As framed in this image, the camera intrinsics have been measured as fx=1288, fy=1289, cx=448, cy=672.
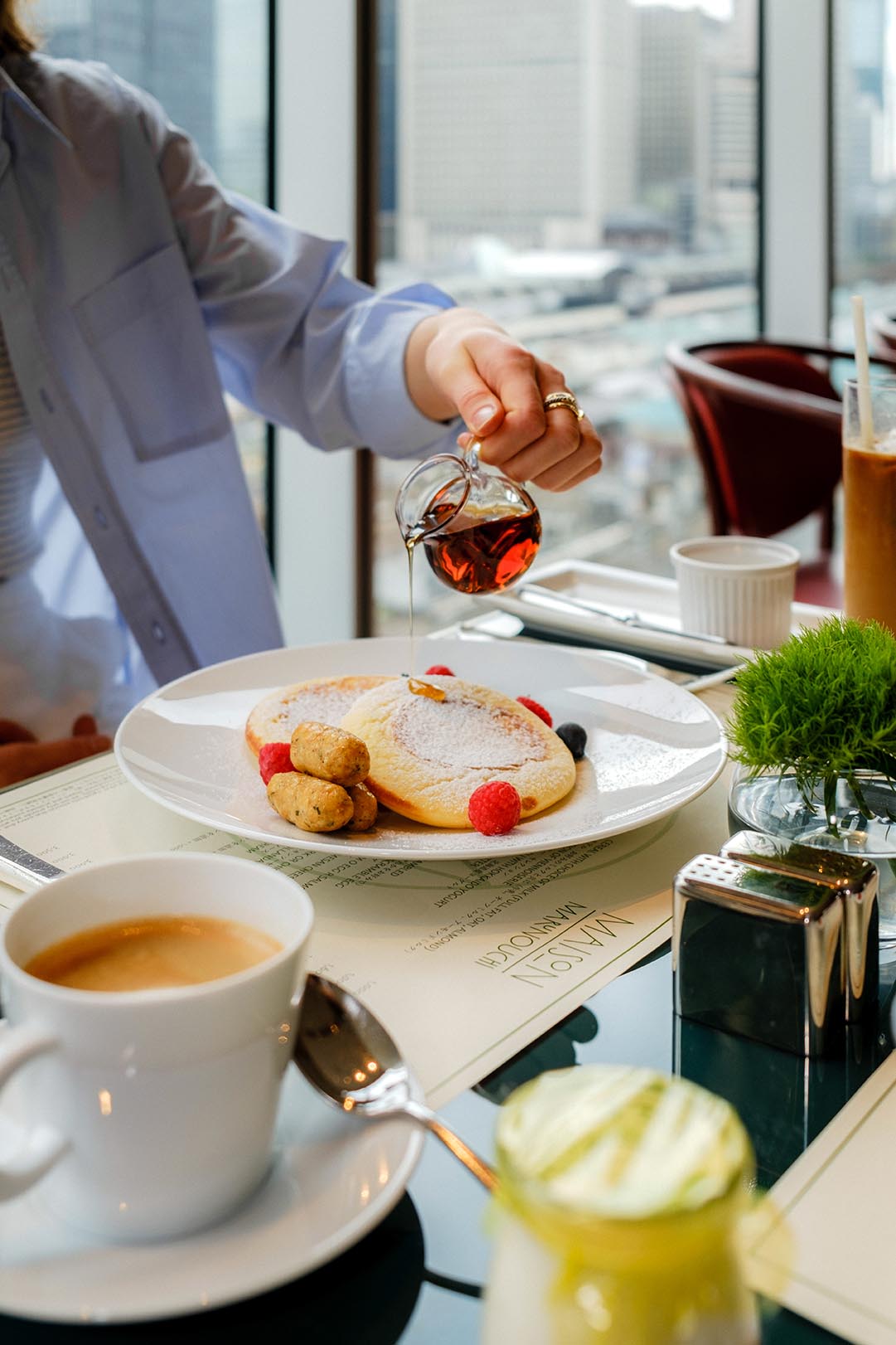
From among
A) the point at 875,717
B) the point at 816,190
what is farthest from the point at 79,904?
the point at 816,190

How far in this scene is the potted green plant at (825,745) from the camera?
2.16 ft

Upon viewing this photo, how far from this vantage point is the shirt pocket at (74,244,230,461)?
60.9 inches

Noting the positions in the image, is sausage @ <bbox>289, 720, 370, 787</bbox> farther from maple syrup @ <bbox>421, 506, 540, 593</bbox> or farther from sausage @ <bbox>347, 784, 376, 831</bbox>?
maple syrup @ <bbox>421, 506, 540, 593</bbox>

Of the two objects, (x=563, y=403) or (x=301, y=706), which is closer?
(x=301, y=706)

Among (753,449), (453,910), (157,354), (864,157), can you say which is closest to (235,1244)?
(453,910)

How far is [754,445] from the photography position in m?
2.48

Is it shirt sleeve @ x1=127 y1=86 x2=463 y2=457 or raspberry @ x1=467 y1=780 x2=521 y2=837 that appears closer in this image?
raspberry @ x1=467 y1=780 x2=521 y2=837

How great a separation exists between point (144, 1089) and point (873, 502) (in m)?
0.89

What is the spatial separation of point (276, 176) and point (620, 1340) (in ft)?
8.72

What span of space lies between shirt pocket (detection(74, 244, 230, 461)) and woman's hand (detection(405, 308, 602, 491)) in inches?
19.2

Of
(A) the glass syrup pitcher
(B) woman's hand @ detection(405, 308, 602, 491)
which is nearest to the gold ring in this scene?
(B) woman's hand @ detection(405, 308, 602, 491)

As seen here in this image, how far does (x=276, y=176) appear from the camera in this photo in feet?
8.77

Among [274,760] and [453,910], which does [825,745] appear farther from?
[274,760]

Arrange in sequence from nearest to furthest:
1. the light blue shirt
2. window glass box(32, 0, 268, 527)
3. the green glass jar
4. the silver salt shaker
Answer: the green glass jar
the silver salt shaker
the light blue shirt
window glass box(32, 0, 268, 527)
